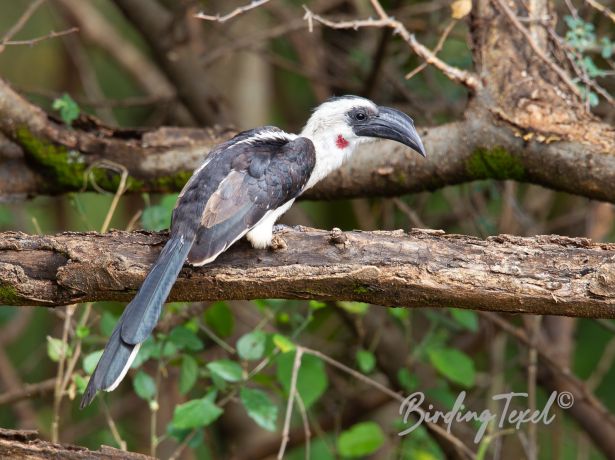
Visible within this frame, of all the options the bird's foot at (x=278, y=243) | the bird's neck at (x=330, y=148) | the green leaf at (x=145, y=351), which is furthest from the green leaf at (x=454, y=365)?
the bird's foot at (x=278, y=243)

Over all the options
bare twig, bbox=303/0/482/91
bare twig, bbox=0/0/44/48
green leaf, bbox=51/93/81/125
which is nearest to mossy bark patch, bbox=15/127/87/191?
green leaf, bbox=51/93/81/125

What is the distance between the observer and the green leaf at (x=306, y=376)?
323cm

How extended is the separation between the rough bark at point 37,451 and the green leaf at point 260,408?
66 centimetres

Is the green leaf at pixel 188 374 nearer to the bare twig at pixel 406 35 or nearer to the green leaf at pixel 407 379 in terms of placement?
the green leaf at pixel 407 379

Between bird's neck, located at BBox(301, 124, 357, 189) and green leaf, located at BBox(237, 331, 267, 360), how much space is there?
1.99ft

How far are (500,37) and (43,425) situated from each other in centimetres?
384

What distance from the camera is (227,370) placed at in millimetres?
2992

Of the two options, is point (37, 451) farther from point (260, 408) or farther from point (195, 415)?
point (260, 408)

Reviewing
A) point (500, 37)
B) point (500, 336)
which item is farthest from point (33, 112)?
point (500, 336)

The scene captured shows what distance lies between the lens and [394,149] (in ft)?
11.1

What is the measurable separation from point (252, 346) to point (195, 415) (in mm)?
305

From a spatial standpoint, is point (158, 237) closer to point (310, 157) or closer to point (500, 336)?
point (310, 157)

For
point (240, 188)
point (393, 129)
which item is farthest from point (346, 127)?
point (240, 188)

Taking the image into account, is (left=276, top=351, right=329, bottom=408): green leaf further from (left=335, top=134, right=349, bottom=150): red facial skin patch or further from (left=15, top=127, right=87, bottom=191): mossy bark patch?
(left=15, top=127, right=87, bottom=191): mossy bark patch
